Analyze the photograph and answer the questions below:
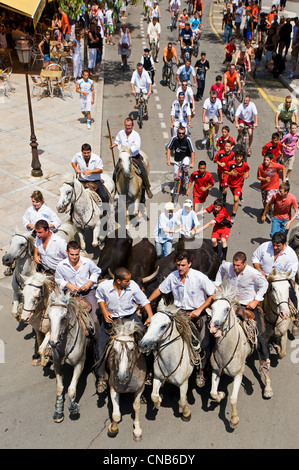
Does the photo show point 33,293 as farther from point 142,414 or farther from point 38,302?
point 142,414

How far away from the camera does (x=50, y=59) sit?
76.1ft

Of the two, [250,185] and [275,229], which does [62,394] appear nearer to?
[275,229]

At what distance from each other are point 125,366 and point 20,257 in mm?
2969

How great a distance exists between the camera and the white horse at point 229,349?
6.48 meters

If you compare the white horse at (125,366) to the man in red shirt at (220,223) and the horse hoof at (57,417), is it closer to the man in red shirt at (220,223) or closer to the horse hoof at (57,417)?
the horse hoof at (57,417)

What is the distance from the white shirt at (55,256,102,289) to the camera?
24.8ft

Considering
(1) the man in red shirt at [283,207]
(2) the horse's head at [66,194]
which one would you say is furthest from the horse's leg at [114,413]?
(1) the man in red shirt at [283,207]

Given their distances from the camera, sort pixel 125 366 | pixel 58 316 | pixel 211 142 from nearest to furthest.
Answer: pixel 125 366, pixel 58 316, pixel 211 142

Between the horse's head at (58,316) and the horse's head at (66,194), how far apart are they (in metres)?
3.34

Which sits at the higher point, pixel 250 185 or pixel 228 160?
pixel 228 160

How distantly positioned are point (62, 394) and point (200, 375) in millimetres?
2189

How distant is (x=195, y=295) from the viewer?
A: 7.27 meters

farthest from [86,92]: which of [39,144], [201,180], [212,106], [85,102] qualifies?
[201,180]

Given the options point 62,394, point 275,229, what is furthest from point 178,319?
point 275,229
